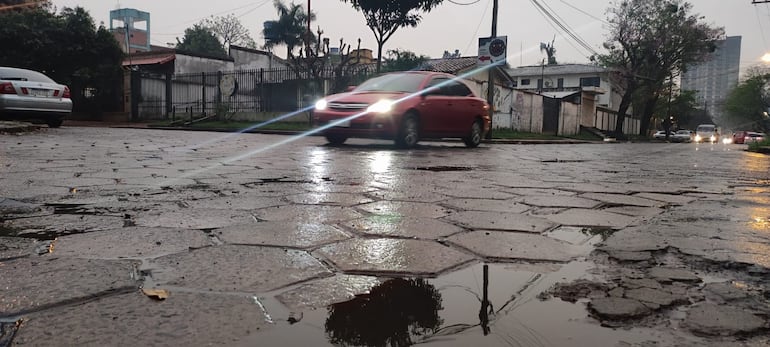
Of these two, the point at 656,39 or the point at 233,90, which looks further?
the point at 656,39

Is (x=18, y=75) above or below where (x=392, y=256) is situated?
above

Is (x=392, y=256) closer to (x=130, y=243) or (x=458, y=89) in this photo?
(x=130, y=243)

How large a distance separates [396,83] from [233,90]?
48.2 feet

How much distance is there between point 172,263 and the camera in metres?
1.87

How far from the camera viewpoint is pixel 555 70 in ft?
168

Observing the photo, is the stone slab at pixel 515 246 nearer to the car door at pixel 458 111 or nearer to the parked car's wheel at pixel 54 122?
the car door at pixel 458 111

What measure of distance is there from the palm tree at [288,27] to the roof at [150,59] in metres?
10.6

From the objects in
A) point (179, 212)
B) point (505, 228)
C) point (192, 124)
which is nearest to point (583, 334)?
point (505, 228)

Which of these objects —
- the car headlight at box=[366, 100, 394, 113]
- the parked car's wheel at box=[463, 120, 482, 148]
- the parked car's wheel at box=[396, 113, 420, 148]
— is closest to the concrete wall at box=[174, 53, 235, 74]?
the parked car's wheel at box=[463, 120, 482, 148]

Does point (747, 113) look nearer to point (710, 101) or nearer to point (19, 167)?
point (710, 101)

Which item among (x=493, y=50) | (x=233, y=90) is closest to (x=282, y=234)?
(x=493, y=50)

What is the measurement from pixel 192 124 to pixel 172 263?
732 inches

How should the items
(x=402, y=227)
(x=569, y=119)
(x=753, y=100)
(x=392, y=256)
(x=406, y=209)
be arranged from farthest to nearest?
(x=753, y=100), (x=569, y=119), (x=406, y=209), (x=402, y=227), (x=392, y=256)

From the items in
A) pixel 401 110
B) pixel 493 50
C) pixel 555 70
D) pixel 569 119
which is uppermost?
pixel 555 70
